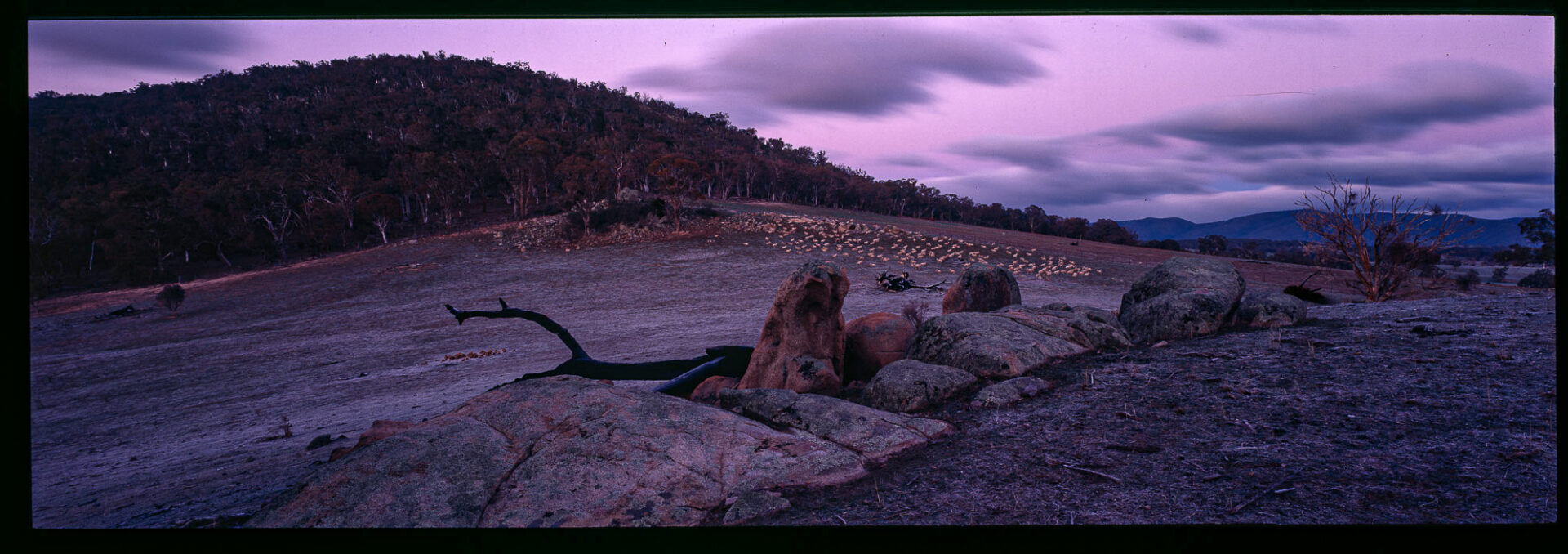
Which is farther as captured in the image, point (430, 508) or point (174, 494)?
point (174, 494)

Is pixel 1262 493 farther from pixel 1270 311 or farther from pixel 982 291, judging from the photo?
pixel 982 291

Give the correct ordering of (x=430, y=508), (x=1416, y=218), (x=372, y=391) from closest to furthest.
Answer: (x=430, y=508) < (x=372, y=391) < (x=1416, y=218)

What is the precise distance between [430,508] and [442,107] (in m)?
80.2

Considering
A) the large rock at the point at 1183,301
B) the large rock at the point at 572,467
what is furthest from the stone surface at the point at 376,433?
the large rock at the point at 1183,301

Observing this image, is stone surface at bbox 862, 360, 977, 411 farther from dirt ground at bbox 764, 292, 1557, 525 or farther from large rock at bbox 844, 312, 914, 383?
large rock at bbox 844, 312, 914, 383

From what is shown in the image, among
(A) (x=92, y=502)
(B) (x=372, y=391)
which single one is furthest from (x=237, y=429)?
(A) (x=92, y=502)

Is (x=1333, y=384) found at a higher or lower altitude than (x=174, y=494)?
higher

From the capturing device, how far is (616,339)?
36.5 feet

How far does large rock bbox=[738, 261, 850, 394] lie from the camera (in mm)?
7022

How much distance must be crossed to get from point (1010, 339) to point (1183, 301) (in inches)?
120

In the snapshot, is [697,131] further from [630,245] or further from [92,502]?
[92,502]

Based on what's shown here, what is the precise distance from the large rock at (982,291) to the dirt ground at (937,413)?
1668mm

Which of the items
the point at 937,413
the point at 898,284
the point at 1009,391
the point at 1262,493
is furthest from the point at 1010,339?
the point at 898,284

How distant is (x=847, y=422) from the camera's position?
501cm
